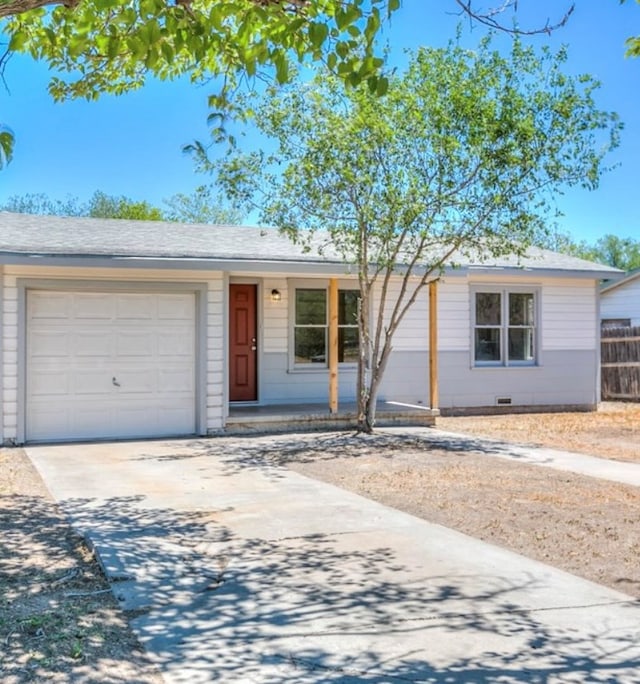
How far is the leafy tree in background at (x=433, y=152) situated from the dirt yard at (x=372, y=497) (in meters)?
3.24

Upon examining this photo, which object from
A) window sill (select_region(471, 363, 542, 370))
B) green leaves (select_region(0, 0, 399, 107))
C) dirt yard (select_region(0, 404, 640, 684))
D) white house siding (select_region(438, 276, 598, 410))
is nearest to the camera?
dirt yard (select_region(0, 404, 640, 684))

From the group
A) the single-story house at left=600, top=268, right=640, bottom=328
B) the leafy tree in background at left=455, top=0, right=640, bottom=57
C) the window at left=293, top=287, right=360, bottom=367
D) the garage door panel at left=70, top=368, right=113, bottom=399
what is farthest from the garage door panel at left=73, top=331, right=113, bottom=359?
the single-story house at left=600, top=268, right=640, bottom=328

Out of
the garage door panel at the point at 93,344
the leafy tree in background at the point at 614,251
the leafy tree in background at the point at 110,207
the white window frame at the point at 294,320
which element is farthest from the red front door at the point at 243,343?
the leafy tree in background at the point at 614,251

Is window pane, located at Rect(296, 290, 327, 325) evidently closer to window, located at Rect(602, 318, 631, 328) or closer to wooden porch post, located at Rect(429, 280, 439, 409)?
wooden porch post, located at Rect(429, 280, 439, 409)

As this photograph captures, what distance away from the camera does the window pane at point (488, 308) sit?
591 inches

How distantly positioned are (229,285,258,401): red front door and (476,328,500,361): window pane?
463 centimetres

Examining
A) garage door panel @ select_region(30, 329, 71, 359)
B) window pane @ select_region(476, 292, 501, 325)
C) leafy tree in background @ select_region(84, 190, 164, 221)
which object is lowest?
garage door panel @ select_region(30, 329, 71, 359)

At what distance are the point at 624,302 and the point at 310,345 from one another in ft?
44.4

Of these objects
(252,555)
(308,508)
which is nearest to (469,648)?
(252,555)

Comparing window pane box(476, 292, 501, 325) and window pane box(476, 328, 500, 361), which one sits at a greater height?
window pane box(476, 292, 501, 325)

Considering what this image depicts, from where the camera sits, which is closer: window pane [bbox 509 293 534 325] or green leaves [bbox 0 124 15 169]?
green leaves [bbox 0 124 15 169]

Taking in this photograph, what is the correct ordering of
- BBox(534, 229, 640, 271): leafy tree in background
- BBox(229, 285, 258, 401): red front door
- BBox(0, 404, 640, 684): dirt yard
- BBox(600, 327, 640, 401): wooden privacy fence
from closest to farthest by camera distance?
BBox(0, 404, 640, 684): dirt yard → BBox(229, 285, 258, 401): red front door → BBox(600, 327, 640, 401): wooden privacy fence → BBox(534, 229, 640, 271): leafy tree in background

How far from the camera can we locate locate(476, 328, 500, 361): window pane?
49.3ft

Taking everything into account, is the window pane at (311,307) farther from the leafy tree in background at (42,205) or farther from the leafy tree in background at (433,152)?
the leafy tree in background at (42,205)
